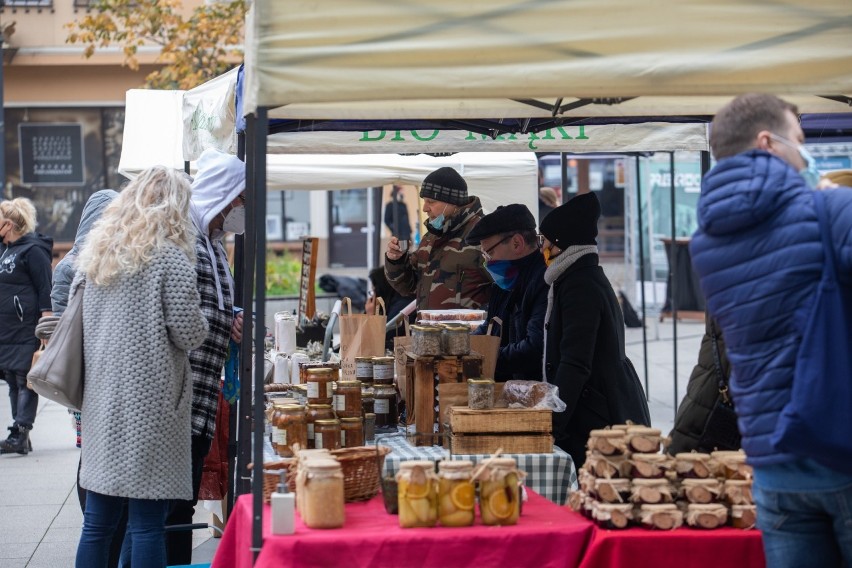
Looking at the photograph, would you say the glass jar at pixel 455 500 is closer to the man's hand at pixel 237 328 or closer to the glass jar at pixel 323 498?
the glass jar at pixel 323 498

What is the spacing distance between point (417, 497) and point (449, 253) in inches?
121

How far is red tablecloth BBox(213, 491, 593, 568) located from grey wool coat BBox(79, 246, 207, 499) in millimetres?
677

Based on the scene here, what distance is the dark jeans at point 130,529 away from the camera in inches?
164

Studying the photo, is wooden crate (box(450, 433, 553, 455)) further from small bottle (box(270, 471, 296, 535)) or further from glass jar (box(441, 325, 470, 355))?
small bottle (box(270, 471, 296, 535))

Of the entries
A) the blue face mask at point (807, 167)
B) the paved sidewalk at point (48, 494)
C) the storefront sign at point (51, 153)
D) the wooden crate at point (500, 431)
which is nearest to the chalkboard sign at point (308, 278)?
the paved sidewalk at point (48, 494)

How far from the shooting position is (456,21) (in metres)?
3.36

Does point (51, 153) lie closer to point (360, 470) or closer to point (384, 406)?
point (384, 406)

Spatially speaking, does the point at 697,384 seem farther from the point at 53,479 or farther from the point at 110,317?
the point at 53,479

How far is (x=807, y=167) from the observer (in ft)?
9.48

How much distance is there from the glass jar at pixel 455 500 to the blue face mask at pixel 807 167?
1.33 m

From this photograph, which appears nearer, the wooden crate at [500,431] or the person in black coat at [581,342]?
the wooden crate at [500,431]

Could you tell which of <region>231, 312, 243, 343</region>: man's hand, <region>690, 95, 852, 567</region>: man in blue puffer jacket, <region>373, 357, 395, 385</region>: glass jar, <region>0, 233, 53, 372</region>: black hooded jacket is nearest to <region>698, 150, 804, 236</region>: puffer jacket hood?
<region>690, 95, 852, 567</region>: man in blue puffer jacket

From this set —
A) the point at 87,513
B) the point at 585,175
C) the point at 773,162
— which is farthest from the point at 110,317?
the point at 585,175

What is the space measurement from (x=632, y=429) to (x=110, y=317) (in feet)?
6.12
